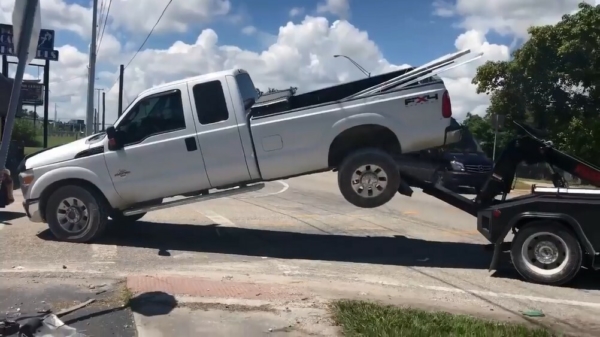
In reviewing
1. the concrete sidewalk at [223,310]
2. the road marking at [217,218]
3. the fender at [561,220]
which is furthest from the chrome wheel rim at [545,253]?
the road marking at [217,218]

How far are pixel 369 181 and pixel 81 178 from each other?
4.13m

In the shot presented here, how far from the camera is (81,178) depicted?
33.3 ft

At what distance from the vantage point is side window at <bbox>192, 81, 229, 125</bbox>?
9688mm

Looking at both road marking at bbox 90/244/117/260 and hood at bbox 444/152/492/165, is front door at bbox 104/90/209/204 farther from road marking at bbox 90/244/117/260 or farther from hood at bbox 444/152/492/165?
hood at bbox 444/152/492/165

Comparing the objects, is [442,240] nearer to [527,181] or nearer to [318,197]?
[318,197]

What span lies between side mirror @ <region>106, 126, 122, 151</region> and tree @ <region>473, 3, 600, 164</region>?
20797 mm

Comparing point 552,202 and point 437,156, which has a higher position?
point 437,156

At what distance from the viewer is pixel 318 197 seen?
19.1m

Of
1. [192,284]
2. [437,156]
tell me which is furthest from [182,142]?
[437,156]

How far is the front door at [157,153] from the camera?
9758mm

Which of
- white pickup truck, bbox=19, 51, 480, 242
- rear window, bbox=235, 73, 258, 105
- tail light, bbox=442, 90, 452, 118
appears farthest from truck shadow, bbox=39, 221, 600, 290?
rear window, bbox=235, 73, 258, 105

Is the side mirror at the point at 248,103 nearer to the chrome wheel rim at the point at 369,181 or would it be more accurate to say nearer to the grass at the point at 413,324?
the chrome wheel rim at the point at 369,181

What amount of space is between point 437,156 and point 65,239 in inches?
216

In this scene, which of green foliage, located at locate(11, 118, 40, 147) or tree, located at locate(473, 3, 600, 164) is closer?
tree, located at locate(473, 3, 600, 164)
